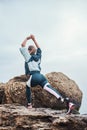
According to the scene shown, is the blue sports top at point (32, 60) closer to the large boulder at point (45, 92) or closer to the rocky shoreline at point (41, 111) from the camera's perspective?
the rocky shoreline at point (41, 111)

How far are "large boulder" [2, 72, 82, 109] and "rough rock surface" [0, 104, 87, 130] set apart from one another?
3.70 meters

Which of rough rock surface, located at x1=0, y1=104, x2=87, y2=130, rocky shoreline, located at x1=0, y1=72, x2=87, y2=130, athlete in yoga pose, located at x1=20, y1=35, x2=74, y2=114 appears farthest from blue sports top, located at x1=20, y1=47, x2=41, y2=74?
rough rock surface, located at x1=0, y1=104, x2=87, y2=130

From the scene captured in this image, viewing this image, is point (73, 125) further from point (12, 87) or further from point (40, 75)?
point (12, 87)

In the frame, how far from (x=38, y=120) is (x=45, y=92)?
4.74 meters

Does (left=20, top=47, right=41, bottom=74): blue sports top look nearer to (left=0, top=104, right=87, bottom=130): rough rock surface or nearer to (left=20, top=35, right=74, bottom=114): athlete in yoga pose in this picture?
(left=20, top=35, right=74, bottom=114): athlete in yoga pose

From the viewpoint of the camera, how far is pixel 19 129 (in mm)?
17250

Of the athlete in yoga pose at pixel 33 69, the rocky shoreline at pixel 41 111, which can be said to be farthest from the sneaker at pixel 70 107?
the athlete in yoga pose at pixel 33 69

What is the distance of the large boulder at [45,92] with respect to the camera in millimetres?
22047

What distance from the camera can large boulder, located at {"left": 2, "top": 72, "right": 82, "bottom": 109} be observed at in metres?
22.0

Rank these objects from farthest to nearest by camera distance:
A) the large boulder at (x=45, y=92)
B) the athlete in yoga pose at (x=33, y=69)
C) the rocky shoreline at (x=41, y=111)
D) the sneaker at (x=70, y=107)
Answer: the large boulder at (x=45, y=92) → the athlete in yoga pose at (x=33, y=69) → the sneaker at (x=70, y=107) → the rocky shoreline at (x=41, y=111)

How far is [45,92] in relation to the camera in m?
22.2

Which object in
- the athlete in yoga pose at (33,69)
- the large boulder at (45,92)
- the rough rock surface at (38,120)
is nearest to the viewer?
the rough rock surface at (38,120)

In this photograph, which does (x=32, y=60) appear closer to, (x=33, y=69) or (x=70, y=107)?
(x=33, y=69)

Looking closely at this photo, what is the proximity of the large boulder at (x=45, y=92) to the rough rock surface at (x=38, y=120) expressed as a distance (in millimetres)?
3698
